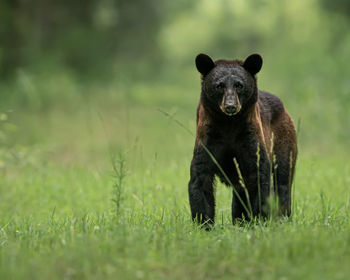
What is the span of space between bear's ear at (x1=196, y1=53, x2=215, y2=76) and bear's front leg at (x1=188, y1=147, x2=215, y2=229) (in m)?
0.75

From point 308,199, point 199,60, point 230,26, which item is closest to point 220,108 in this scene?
point 199,60

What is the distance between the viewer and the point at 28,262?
373 cm

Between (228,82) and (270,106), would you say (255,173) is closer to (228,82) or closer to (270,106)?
(228,82)

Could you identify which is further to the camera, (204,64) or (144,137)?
(144,137)

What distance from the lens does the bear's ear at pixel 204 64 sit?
5.08 m

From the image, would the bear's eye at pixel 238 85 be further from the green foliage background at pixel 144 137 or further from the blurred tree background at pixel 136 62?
the blurred tree background at pixel 136 62

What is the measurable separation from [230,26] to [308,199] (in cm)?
3984

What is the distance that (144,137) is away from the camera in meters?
15.3

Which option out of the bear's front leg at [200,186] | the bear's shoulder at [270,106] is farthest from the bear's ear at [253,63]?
the bear's front leg at [200,186]

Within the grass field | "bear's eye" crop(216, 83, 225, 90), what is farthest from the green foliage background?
"bear's eye" crop(216, 83, 225, 90)

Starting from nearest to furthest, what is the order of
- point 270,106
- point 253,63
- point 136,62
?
point 253,63 < point 270,106 < point 136,62

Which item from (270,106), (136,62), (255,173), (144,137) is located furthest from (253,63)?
(136,62)

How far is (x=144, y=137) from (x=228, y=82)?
1056cm

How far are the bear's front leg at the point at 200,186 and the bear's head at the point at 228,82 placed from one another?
448 mm
